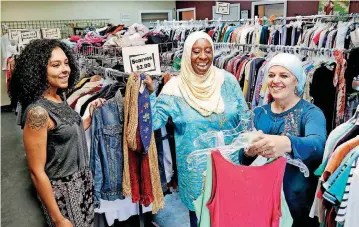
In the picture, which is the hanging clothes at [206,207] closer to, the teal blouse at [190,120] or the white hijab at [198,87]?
the teal blouse at [190,120]

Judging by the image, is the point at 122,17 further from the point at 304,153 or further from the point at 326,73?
the point at 304,153

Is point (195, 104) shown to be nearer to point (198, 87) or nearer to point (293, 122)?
point (198, 87)

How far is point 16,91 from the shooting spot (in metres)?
1.54

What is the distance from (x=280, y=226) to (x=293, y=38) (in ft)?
11.1

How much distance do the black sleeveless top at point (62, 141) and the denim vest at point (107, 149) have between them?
14.5 inches

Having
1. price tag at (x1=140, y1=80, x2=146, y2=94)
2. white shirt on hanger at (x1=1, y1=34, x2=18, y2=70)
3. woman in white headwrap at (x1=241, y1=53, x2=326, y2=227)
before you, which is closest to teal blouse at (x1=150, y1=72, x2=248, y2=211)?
price tag at (x1=140, y1=80, x2=146, y2=94)

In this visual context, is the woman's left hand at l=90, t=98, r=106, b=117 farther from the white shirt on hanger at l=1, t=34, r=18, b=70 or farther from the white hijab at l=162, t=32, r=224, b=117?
the white shirt on hanger at l=1, t=34, r=18, b=70

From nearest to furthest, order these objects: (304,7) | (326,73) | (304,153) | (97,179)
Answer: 1. (304,153)
2. (97,179)
3. (326,73)
4. (304,7)

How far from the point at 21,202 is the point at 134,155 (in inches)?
84.4

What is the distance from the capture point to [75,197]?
164cm

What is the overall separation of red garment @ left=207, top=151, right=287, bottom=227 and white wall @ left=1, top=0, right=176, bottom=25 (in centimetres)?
769

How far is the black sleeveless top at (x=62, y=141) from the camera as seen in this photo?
148 centimetres

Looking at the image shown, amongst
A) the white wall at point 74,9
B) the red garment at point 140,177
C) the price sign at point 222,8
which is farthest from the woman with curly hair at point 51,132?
the white wall at point 74,9

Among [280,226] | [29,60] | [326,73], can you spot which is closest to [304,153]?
[280,226]
